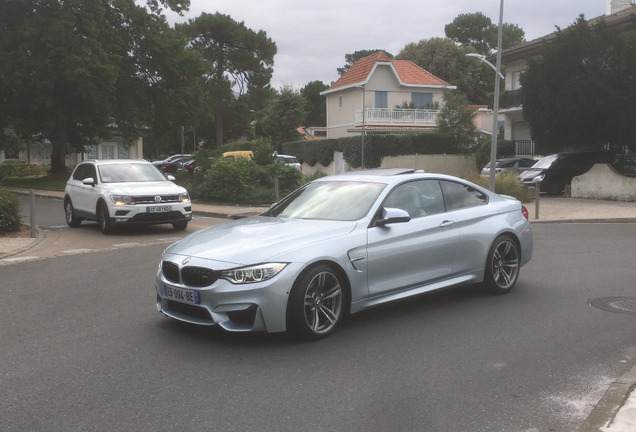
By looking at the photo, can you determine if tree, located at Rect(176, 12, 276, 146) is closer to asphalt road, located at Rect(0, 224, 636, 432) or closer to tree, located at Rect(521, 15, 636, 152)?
tree, located at Rect(521, 15, 636, 152)

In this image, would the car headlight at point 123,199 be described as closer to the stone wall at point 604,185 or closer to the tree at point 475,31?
the stone wall at point 604,185

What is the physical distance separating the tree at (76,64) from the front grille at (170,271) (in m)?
26.9

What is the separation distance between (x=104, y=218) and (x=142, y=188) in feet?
3.45

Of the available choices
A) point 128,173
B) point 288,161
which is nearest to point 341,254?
point 128,173

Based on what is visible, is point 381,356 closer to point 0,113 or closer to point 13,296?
point 13,296

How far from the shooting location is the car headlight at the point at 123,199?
1482 cm

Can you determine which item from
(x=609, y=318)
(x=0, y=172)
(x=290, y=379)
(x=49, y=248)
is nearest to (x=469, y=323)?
(x=609, y=318)

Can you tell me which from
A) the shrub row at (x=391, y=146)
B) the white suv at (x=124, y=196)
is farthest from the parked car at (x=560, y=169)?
the white suv at (x=124, y=196)

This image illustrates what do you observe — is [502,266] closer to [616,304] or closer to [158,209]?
[616,304]

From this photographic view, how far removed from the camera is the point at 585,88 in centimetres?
2517

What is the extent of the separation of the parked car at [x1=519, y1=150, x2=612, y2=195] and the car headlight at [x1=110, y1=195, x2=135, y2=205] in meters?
17.1

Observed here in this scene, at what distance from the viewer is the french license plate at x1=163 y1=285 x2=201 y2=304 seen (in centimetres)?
599

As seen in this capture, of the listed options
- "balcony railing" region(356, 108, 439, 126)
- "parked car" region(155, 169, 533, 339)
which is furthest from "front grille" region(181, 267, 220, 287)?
"balcony railing" region(356, 108, 439, 126)

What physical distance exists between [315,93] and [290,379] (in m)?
94.3
